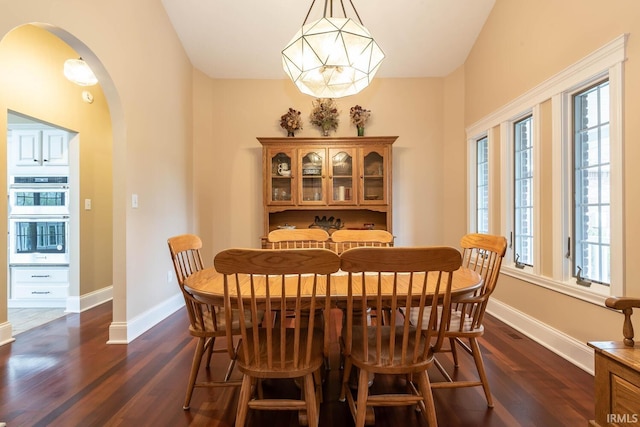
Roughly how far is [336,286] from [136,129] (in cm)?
228

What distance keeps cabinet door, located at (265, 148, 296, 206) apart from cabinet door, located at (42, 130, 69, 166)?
212 cm

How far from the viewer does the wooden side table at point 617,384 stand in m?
1.17

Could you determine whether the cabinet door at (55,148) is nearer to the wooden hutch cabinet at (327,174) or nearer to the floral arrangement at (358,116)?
the wooden hutch cabinet at (327,174)

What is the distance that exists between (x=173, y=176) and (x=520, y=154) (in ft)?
11.3

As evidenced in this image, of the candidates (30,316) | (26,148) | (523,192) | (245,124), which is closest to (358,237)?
(523,192)

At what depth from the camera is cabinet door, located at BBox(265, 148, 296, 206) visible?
378 centimetres

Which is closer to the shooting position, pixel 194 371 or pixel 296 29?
pixel 194 371

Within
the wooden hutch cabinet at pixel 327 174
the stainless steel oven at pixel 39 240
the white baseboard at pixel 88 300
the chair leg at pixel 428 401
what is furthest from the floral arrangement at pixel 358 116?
the white baseboard at pixel 88 300

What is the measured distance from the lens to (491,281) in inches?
67.4

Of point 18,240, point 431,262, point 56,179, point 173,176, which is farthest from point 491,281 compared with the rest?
point 18,240

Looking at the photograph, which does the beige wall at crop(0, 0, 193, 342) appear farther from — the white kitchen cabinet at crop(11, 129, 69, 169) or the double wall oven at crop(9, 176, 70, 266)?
the double wall oven at crop(9, 176, 70, 266)

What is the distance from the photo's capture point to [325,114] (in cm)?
391

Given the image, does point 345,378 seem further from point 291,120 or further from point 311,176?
point 291,120

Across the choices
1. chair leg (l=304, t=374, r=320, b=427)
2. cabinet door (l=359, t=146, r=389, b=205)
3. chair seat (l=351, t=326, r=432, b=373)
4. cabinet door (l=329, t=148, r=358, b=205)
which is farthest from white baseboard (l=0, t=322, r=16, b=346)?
cabinet door (l=359, t=146, r=389, b=205)
